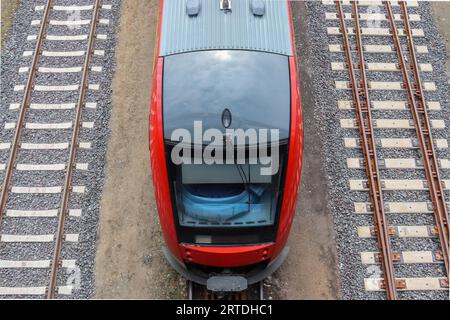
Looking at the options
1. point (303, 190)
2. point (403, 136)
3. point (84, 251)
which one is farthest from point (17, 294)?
point (403, 136)

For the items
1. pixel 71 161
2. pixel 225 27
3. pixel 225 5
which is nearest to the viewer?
pixel 225 27

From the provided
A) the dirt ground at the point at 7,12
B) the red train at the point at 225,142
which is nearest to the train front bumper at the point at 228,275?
the red train at the point at 225,142

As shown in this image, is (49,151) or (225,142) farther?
(49,151)

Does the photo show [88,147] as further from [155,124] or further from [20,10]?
[20,10]

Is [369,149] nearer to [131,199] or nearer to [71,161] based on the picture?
[131,199]

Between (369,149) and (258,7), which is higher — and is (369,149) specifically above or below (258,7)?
below

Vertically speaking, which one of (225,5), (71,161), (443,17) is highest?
Answer: (443,17)

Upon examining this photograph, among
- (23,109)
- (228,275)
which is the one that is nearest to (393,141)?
(228,275)

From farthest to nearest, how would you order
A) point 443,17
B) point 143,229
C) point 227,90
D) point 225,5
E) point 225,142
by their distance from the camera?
1. point 443,17
2. point 143,229
3. point 225,5
4. point 227,90
5. point 225,142
